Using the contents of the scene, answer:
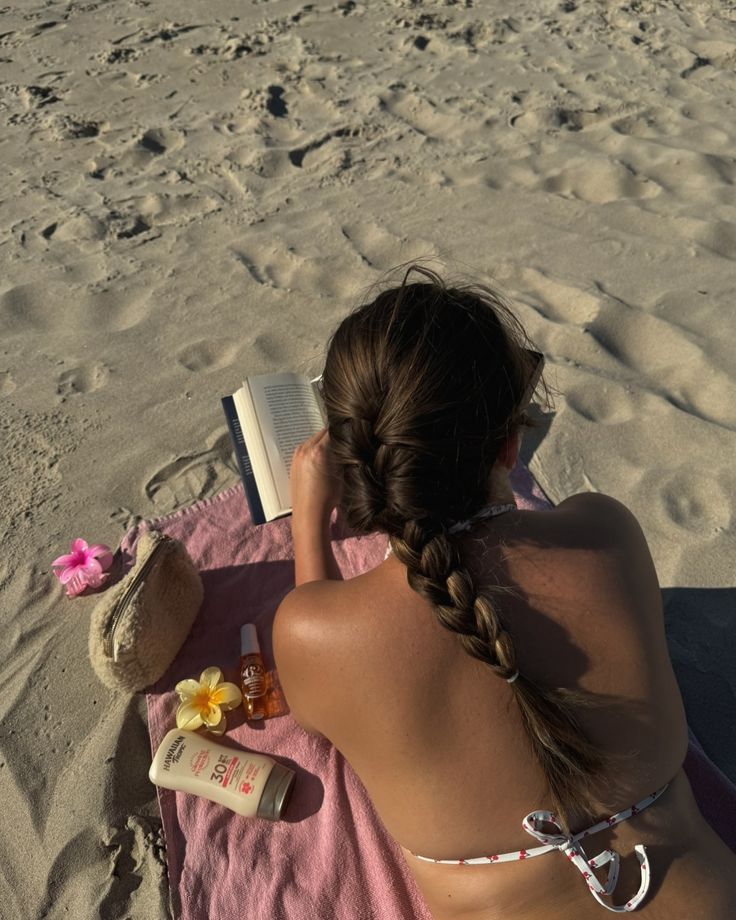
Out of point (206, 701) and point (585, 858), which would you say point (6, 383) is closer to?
point (206, 701)

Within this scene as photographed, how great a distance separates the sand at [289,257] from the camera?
182 centimetres

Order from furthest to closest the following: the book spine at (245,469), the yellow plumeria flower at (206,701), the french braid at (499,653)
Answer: the book spine at (245,469)
the yellow plumeria flower at (206,701)
the french braid at (499,653)

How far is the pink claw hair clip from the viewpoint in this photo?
1.99 metres

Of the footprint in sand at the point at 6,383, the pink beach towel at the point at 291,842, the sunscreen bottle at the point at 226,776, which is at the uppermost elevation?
the footprint in sand at the point at 6,383

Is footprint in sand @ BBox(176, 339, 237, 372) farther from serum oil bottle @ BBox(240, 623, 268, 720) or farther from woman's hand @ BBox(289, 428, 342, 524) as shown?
serum oil bottle @ BBox(240, 623, 268, 720)

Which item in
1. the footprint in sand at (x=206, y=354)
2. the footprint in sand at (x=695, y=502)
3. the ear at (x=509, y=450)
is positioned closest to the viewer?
the ear at (x=509, y=450)

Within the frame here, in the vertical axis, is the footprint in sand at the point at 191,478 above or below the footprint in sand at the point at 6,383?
below

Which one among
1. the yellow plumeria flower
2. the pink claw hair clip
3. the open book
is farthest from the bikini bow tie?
the pink claw hair clip

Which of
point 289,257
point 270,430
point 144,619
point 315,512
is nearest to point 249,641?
point 144,619

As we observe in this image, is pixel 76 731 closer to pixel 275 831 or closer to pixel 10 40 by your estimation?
pixel 275 831

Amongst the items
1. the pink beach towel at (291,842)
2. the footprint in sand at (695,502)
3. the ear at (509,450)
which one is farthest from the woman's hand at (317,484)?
the footprint in sand at (695,502)

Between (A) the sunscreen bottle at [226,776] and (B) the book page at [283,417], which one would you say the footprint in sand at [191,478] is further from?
(A) the sunscreen bottle at [226,776]

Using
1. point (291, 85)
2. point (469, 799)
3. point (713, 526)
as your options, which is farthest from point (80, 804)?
point (291, 85)

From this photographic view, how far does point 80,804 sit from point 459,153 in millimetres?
3463
